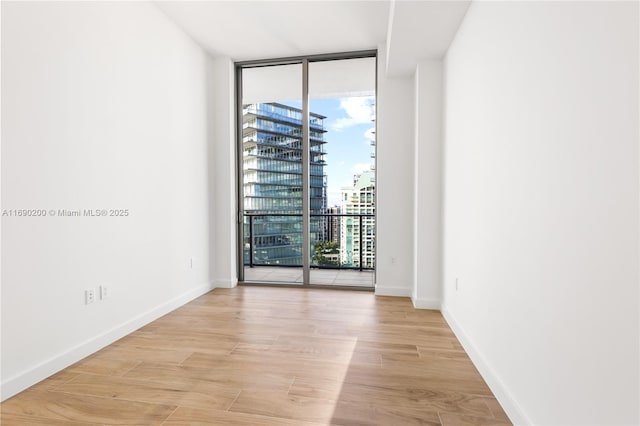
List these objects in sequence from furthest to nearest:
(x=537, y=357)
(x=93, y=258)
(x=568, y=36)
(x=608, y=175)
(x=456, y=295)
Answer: (x=456, y=295) < (x=93, y=258) < (x=537, y=357) < (x=568, y=36) < (x=608, y=175)

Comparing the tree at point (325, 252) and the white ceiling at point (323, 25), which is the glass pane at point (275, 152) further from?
the white ceiling at point (323, 25)

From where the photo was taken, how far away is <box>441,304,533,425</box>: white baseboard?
146 centimetres

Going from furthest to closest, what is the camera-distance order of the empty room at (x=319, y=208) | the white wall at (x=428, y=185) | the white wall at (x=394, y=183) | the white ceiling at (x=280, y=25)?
the white wall at (x=394, y=183)
the white wall at (x=428, y=185)
the white ceiling at (x=280, y=25)
the empty room at (x=319, y=208)

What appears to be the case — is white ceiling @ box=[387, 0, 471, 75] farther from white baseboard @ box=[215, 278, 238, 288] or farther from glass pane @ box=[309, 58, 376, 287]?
white baseboard @ box=[215, 278, 238, 288]

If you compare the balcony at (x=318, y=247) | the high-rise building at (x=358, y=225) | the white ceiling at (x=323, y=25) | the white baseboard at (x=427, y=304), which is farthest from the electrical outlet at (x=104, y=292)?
the high-rise building at (x=358, y=225)

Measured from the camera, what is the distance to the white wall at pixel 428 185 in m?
3.18

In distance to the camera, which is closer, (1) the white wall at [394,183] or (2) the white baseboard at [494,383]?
(2) the white baseboard at [494,383]

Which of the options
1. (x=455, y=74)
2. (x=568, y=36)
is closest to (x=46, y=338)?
(x=568, y=36)

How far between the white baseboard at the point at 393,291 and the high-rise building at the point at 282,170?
109 centimetres

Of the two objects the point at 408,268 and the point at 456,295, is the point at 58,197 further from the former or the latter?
the point at 408,268

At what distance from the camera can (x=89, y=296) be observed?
227cm

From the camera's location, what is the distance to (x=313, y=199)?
424 cm

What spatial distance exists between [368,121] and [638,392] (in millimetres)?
3639

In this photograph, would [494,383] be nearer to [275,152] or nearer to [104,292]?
[104,292]
